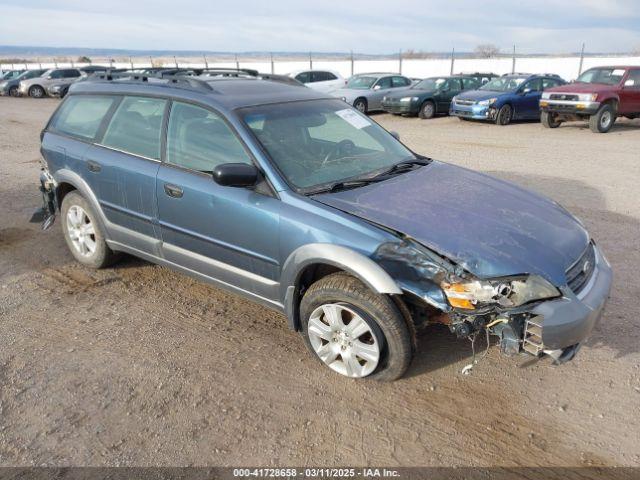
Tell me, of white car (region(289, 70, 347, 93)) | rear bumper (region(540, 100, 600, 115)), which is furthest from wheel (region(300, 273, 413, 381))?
white car (region(289, 70, 347, 93))

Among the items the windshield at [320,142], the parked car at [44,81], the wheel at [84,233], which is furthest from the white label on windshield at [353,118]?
the parked car at [44,81]

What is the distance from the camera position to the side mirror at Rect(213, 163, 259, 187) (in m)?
3.23

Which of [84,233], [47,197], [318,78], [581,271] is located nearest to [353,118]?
[581,271]

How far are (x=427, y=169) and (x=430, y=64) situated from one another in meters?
36.1

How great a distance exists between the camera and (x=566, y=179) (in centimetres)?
810

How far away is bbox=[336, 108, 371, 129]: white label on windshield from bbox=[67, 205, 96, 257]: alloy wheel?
98.4 inches

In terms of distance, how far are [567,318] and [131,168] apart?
3282mm

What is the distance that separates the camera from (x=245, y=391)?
3.21 meters

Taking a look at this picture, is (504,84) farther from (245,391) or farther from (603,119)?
(245,391)

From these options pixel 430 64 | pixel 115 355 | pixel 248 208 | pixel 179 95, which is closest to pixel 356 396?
pixel 248 208

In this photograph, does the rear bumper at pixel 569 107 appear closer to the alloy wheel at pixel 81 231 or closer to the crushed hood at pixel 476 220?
the crushed hood at pixel 476 220

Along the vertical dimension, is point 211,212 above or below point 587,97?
above

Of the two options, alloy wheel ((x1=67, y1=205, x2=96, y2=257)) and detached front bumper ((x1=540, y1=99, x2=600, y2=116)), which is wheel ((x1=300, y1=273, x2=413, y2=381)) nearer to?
alloy wheel ((x1=67, y1=205, x2=96, y2=257))

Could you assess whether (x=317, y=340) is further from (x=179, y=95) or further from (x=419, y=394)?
(x=179, y=95)
